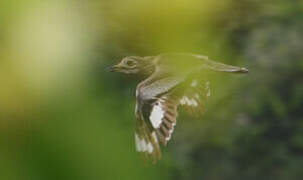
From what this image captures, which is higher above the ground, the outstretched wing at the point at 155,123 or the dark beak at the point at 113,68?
the dark beak at the point at 113,68

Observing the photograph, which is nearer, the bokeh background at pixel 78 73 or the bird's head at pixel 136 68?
the bokeh background at pixel 78 73

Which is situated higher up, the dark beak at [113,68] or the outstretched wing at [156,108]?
the dark beak at [113,68]

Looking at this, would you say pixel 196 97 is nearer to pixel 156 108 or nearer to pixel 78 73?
pixel 156 108

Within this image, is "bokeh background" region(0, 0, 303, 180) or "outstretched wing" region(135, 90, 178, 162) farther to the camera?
"outstretched wing" region(135, 90, 178, 162)

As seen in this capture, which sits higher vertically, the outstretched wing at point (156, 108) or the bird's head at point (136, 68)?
the bird's head at point (136, 68)

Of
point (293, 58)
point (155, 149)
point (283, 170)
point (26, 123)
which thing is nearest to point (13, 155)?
point (26, 123)

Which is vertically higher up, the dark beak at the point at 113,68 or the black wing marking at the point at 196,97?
the dark beak at the point at 113,68

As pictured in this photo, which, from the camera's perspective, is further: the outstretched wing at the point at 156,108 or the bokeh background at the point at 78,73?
the outstretched wing at the point at 156,108

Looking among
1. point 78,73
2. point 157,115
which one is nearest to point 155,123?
point 157,115
